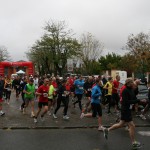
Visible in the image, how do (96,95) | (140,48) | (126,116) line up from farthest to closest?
1. (140,48)
2. (96,95)
3. (126,116)

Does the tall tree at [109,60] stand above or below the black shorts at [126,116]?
above

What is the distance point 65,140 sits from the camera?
10.1m

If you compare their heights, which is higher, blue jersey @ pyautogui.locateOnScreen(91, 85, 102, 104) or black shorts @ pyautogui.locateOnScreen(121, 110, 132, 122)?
blue jersey @ pyautogui.locateOnScreen(91, 85, 102, 104)

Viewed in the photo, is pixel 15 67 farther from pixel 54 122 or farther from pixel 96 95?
pixel 96 95

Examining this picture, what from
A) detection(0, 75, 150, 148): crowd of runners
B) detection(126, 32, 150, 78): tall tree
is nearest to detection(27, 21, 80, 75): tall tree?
detection(126, 32, 150, 78): tall tree

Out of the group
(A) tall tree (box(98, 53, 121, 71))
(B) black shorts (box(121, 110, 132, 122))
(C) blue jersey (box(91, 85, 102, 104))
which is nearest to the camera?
(B) black shorts (box(121, 110, 132, 122))

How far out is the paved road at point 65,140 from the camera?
9137 millimetres

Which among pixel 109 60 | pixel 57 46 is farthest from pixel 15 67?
pixel 109 60

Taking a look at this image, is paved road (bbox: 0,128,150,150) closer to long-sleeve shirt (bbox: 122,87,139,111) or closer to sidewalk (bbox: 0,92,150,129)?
sidewalk (bbox: 0,92,150,129)

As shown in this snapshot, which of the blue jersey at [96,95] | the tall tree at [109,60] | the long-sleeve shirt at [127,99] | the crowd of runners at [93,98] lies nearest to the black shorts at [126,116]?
the crowd of runners at [93,98]

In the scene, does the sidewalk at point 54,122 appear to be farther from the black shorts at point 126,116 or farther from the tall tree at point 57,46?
the tall tree at point 57,46

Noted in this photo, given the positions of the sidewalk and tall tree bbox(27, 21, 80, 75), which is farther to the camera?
tall tree bbox(27, 21, 80, 75)

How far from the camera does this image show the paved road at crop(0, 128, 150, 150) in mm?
9137

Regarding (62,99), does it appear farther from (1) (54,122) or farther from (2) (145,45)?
(2) (145,45)
